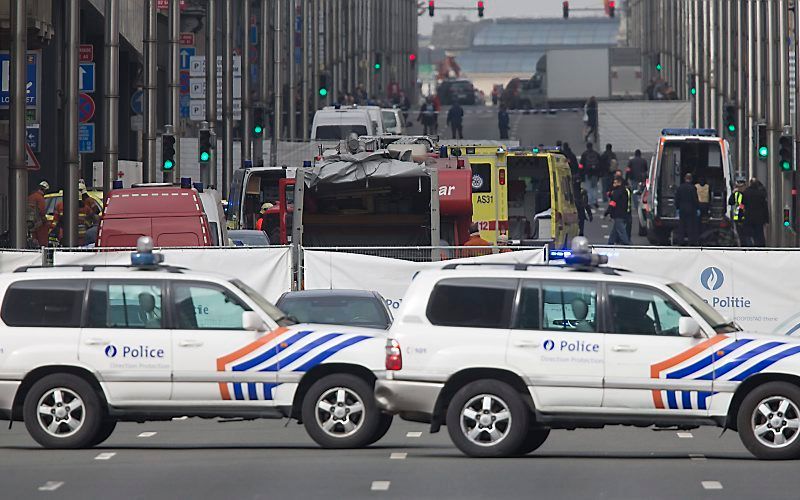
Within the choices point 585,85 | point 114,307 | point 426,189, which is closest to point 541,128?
point 585,85

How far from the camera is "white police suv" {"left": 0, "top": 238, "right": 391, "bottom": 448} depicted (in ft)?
51.2

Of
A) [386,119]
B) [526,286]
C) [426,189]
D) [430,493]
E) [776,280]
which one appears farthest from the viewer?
[386,119]

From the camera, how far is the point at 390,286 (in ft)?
75.8

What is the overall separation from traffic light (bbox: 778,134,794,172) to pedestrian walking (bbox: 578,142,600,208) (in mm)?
11989

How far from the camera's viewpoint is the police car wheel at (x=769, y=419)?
14.8 metres

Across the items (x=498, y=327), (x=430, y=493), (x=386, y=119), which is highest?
(x=386, y=119)

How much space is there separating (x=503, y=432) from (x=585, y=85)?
3137 inches

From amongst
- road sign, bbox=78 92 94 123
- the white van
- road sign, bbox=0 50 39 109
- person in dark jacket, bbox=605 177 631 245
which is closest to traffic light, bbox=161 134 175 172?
road sign, bbox=78 92 94 123

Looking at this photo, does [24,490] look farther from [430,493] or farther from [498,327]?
[498,327]

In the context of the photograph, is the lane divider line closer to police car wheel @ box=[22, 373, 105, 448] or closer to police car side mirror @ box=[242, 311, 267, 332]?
police car side mirror @ box=[242, 311, 267, 332]

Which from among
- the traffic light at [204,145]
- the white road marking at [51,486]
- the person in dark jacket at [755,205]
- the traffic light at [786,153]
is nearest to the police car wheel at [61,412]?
the white road marking at [51,486]

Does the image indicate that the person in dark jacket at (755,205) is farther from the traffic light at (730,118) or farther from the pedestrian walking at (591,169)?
→ the pedestrian walking at (591,169)

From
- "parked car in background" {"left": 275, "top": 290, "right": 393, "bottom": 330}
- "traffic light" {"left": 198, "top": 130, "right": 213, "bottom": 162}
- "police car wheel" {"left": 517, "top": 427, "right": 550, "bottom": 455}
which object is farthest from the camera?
"traffic light" {"left": 198, "top": 130, "right": 213, "bottom": 162}

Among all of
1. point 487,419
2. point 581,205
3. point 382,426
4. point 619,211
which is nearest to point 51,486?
point 382,426
